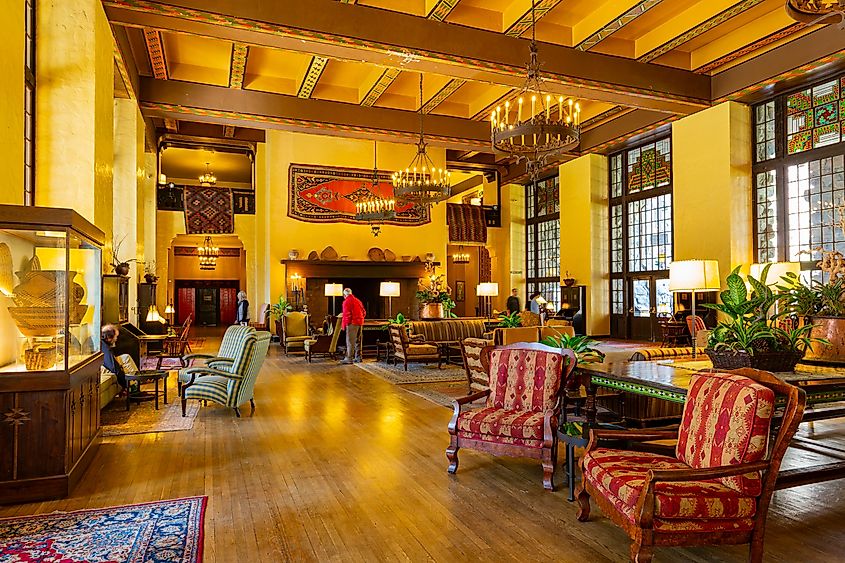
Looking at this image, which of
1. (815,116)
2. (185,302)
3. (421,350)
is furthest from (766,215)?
(185,302)

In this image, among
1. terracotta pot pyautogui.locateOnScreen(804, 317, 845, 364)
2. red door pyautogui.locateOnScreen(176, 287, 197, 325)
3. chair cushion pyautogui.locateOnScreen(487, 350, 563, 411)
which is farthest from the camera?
red door pyautogui.locateOnScreen(176, 287, 197, 325)

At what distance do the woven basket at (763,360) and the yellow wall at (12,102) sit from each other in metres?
5.37

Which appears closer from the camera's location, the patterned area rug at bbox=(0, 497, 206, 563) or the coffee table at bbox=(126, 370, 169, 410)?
the patterned area rug at bbox=(0, 497, 206, 563)

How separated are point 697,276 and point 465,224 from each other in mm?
14132

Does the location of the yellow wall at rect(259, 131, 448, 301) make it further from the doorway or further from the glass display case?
the glass display case

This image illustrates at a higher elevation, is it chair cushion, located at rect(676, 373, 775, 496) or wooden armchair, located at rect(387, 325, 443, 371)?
chair cushion, located at rect(676, 373, 775, 496)

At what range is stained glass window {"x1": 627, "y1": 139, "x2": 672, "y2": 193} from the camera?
542 inches

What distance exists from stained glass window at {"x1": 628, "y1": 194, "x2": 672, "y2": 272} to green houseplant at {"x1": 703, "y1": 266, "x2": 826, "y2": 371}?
10.7 meters

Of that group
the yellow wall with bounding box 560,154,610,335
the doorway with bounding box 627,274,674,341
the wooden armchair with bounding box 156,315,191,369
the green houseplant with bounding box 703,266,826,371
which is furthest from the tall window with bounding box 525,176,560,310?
the green houseplant with bounding box 703,266,826,371

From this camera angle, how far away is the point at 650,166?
14.3 metres

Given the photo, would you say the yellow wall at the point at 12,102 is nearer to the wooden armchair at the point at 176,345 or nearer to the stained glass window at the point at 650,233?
the wooden armchair at the point at 176,345

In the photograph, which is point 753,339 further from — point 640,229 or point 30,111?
point 640,229

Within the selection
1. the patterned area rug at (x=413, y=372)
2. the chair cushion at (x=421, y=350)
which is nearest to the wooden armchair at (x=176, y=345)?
Answer: the patterned area rug at (x=413, y=372)

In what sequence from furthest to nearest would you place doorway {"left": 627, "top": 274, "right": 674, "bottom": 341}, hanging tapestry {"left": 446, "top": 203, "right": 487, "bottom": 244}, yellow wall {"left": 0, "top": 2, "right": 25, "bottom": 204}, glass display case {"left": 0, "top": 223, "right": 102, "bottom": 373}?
1. hanging tapestry {"left": 446, "top": 203, "right": 487, "bottom": 244}
2. doorway {"left": 627, "top": 274, "right": 674, "bottom": 341}
3. yellow wall {"left": 0, "top": 2, "right": 25, "bottom": 204}
4. glass display case {"left": 0, "top": 223, "right": 102, "bottom": 373}
